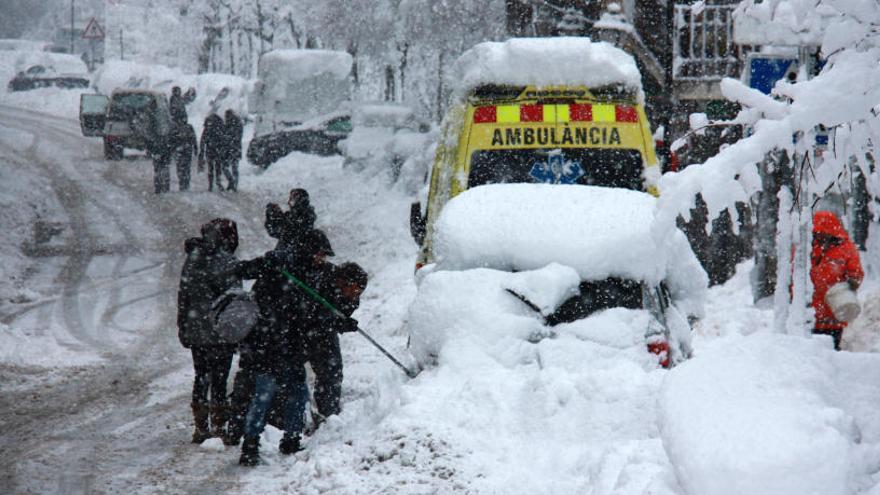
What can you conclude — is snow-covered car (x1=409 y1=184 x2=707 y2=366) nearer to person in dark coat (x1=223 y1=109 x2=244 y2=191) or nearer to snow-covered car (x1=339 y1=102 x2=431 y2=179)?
person in dark coat (x1=223 y1=109 x2=244 y2=191)

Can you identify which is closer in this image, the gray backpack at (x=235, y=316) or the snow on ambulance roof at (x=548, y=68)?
the gray backpack at (x=235, y=316)

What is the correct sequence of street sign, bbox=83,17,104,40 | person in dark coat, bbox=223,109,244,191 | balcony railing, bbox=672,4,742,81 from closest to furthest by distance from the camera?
balcony railing, bbox=672,4,742,81 < person in dark coat, bbox=223,109,244,191 < street sign, bbox=83,17,104,40

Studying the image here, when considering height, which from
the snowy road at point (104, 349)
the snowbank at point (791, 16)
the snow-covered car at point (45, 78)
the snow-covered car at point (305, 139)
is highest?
the snow-covered car at point (45, 78)

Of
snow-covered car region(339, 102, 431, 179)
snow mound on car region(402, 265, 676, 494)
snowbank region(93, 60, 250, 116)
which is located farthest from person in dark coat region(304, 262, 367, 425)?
snowbank region(93, 60, 250, 116)

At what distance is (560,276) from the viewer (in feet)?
21.4

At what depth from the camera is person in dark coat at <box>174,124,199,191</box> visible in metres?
21.7

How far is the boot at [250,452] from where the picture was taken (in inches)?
273

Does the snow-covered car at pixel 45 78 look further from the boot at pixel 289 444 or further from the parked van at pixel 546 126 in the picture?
the boot at pixel 289 444

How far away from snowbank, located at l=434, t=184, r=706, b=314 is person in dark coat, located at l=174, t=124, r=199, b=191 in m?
15.1

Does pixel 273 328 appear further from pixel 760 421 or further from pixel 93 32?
pixel 93 32

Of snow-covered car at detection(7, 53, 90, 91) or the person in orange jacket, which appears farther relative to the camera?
snow-covered car at detection(7, 53, 90, 91)

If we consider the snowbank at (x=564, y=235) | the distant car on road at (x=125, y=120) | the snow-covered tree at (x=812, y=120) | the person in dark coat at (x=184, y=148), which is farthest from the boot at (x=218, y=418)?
the distant car on road at (x=125, y=120)

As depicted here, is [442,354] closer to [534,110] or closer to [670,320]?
[670,320]

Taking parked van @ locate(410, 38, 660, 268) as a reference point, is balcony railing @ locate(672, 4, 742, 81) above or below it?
above
